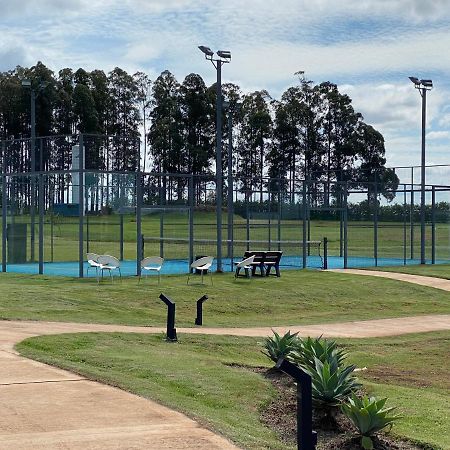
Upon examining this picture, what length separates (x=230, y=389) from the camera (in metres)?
10.8

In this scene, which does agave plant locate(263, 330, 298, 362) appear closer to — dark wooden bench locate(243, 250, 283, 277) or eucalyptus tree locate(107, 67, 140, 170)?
dark wooden bench locate(243, 250, 283, 277)

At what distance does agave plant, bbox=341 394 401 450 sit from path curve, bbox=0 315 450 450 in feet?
4.58

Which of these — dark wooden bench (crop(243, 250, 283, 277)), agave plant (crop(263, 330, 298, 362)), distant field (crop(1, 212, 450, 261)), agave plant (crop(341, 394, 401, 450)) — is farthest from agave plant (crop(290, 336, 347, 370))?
distant field (crop(1, 212, 450, 261))

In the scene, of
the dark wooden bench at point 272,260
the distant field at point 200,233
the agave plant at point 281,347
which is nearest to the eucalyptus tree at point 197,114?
the distant field at point 200,233

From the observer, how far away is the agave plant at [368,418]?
8711 millimetres

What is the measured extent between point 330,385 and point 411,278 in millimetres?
20187

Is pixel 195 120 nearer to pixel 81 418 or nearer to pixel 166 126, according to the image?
pixel 166 126

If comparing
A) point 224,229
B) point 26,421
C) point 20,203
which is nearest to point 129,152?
point 20,203

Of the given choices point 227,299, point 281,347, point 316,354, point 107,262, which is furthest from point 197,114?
point 316,354

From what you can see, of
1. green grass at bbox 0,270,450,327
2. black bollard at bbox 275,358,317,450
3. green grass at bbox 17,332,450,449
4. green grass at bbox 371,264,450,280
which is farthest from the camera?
green grass at bbox 371,264,450,280

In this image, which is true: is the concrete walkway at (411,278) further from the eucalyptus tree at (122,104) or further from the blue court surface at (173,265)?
the eucalyptus tree at (122,104)

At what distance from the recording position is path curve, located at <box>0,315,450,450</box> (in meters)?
8.02

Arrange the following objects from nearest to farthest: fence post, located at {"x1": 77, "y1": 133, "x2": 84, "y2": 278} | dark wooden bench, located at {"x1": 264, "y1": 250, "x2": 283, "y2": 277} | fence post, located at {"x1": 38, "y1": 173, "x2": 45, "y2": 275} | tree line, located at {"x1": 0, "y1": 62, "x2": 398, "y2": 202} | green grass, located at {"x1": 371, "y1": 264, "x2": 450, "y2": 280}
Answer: fence post, located at {"x1": 77, "y1": 133, "x2": 84, "y2": 278}, fence post, located at {"x1": 38, "y1": 173, "x2": 45, "y2": 275}, dark wooden bench, located at {"x1": 264, "y1": 250, "x2": 283, "y2": 277}, green grass, located at {"x1": 371, "y1": 264, "x2": 450, "y2": 280}, tree line, located at {"x1": 0, "y1": 62, "x2": 398, "y2": 202}

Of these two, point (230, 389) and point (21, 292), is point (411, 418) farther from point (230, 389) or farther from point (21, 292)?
point (21, 292)
